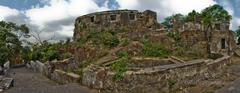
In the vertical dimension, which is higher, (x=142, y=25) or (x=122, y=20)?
(x=122, y=20)

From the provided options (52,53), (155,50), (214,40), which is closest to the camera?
(155,50)

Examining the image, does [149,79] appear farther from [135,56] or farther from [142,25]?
[142,25]

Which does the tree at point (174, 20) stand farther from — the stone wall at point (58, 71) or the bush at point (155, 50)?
the stone wall at point (58, 71)

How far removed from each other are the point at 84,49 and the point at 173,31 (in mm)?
9070

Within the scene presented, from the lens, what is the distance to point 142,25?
40688mm

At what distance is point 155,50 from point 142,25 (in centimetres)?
1163

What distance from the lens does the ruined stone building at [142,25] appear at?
35.8 metres

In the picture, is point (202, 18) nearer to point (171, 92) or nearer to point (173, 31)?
point (173, 31)

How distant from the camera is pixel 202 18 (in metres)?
38.4

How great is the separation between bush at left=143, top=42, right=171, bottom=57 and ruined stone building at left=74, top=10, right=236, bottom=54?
15.9 feet

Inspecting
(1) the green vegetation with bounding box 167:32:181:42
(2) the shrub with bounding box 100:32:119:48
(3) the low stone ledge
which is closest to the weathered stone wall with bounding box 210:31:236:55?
(1) the green vegetation with bounding box 167:32:181:42

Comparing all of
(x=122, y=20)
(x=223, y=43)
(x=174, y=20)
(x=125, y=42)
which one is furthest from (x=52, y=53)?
(x=223, y=43)

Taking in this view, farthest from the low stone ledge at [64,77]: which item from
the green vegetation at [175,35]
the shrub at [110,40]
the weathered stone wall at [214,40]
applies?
the weathered stone wall at [214,40]

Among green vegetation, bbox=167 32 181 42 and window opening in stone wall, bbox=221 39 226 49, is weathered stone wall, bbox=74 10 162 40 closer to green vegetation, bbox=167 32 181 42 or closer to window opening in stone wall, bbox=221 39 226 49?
green vegetation, bbox=167 32 181 42
